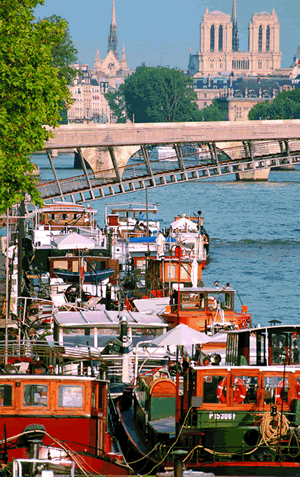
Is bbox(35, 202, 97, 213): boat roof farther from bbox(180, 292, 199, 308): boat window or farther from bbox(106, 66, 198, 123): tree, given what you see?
bbox(106, 66, 198, 123): tree

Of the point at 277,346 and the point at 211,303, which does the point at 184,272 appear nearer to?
the point at 211,303

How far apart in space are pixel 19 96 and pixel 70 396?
9.05 metres

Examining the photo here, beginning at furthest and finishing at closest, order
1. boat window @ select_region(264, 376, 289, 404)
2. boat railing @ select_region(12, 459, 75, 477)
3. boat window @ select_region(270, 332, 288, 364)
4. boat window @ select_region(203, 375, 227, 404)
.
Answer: boat window @ select_region(270, 332, 288, 364), boat window @ select_region(264, 376, 289, 404), boat window @ select_region(203, 375, 227, 404), boat railing @ select_region(12, 459, 75, 477)

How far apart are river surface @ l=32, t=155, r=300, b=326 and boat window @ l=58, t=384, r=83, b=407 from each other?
649 inches

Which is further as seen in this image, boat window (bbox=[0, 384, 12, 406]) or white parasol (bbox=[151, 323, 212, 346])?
white parasol (bbox=[151, 323, 212, 346])

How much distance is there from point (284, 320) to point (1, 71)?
14.8 m

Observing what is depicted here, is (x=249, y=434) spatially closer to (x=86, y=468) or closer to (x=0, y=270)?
(x=86, y=468)

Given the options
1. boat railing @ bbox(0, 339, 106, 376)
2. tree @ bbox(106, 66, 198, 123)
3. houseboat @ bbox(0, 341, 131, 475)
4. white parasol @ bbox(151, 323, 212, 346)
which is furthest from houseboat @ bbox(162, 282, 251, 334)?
tree @ bbox(106, 66, 198, 123)

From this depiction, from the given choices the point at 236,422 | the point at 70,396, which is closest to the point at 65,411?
the point at 70,396

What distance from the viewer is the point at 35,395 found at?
13.0 metres

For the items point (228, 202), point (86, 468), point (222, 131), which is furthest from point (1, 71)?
point (228, 202)

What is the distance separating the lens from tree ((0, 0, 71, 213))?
64.3 feet

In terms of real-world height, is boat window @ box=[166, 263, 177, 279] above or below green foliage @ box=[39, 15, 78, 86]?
below

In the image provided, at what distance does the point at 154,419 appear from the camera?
14461 mm
